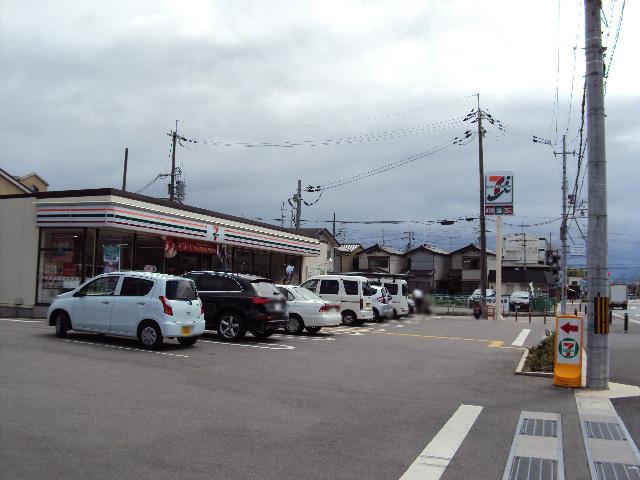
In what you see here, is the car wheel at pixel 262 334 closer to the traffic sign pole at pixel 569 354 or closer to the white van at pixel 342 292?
the white van at pixel 342 292

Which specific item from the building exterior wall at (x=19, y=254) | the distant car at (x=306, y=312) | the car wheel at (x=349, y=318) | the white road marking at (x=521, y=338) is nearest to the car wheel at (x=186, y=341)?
the distant car at (x=306, y=312)

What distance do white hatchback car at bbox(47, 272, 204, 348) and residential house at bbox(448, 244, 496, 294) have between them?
329 inches

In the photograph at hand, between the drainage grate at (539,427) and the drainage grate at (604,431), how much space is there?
0.44 m

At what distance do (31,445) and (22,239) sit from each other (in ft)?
62.1

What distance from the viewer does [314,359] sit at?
13.9m

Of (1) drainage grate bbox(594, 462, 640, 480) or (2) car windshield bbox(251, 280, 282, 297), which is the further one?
(2) car windshield bbox(251, 280, 282, 297)

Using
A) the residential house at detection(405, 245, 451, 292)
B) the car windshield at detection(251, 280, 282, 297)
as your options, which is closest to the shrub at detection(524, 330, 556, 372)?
the car windshield at detection(251, 280, 282, 297)

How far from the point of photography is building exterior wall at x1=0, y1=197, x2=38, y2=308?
22766 mm

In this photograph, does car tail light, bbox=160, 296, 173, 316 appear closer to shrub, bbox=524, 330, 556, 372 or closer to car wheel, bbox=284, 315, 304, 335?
car wheel, bbox=284, 315, 304, 335

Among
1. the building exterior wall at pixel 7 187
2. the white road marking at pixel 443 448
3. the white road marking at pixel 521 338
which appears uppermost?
the building exterior wall at pixel 7 187

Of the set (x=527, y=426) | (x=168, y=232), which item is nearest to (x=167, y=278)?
(x=527, y=426)

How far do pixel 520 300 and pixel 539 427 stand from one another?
32727 mm

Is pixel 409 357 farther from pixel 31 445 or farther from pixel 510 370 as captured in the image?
pixel 31 445

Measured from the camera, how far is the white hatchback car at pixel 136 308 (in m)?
13.6
